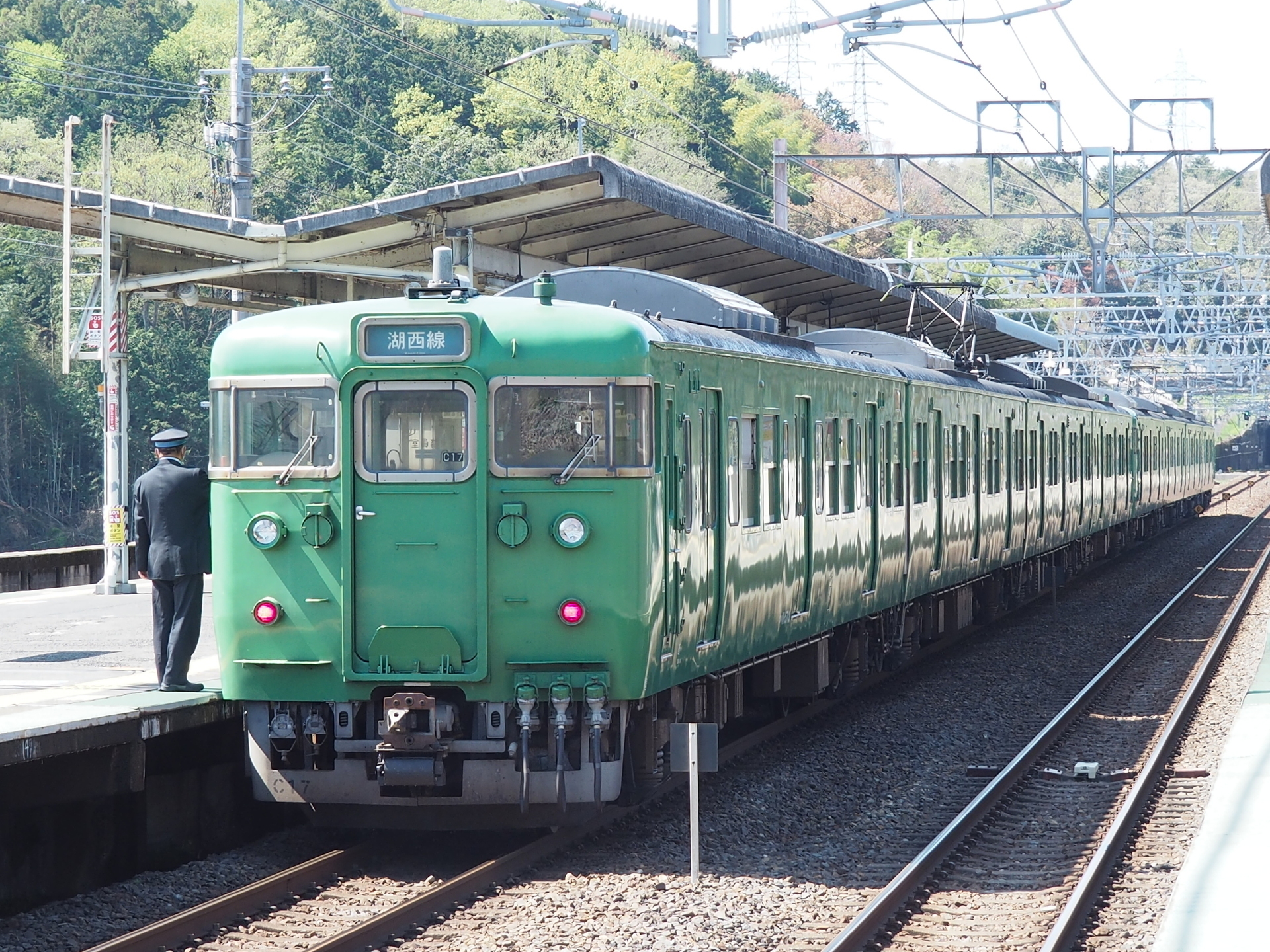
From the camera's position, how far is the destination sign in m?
8.35

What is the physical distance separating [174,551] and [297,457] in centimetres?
114

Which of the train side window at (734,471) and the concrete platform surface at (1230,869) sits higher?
the train side window at (734,471)

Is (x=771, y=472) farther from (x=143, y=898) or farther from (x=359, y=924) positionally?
(x=143, y=898)

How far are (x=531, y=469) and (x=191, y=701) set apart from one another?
2.13m

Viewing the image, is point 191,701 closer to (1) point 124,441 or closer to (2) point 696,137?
(1) point 124,441

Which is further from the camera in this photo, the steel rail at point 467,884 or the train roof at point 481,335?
the train roof at point 481,335

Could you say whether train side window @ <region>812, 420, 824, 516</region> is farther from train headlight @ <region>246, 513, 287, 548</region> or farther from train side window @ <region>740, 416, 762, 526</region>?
train headlight @ <region>246, 513, 287, 548</region>

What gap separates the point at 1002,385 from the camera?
19688mm

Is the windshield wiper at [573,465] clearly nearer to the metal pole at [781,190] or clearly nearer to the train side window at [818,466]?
the train side window at [818,466]

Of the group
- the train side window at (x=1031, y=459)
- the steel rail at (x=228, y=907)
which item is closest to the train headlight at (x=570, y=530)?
the steel rail at (x=228, y=907)

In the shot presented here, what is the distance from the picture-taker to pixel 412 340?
8375mm

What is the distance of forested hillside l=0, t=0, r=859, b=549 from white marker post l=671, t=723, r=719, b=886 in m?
27.1

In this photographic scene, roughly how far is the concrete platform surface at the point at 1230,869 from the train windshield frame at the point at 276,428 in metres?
4.25

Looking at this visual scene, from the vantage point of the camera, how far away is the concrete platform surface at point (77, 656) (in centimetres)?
868
